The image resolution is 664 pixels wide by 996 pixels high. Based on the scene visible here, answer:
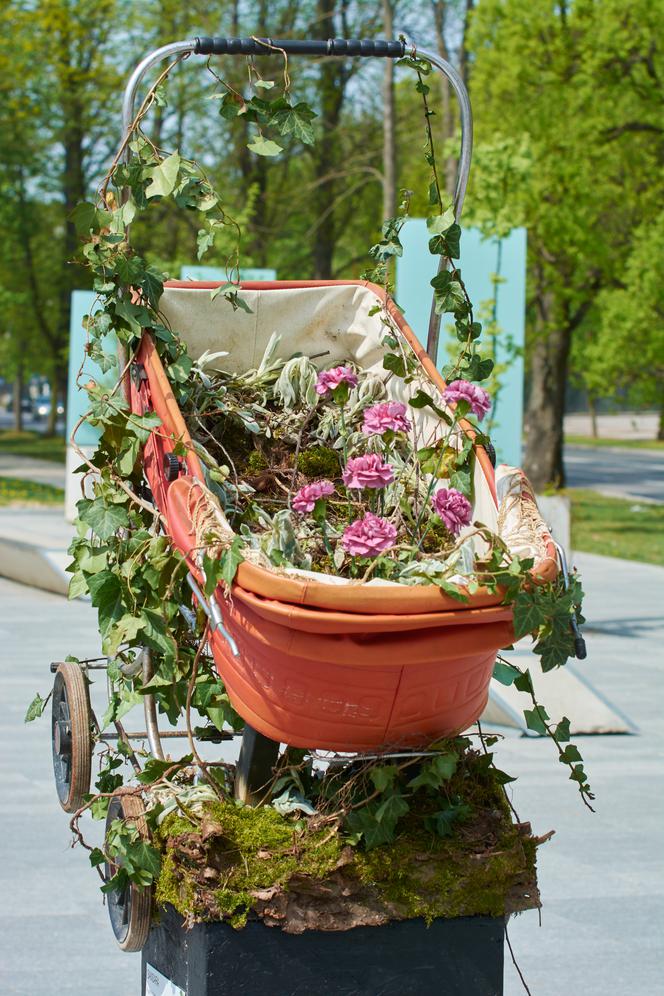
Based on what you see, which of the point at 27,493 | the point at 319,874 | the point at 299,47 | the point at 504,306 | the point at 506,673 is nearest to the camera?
the point at 319,874

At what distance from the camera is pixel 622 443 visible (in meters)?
53.8

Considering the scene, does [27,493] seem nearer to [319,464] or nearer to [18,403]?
[319,464]

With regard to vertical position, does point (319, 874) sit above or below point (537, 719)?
below

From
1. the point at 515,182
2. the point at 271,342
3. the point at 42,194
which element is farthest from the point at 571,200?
the point at 42,194

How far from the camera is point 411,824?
127 inches

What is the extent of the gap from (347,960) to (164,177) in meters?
1.93

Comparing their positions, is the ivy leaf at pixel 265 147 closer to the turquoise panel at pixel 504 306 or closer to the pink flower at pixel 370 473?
the pink flower at pixel 370 473

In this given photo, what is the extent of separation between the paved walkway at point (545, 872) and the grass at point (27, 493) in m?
13.7

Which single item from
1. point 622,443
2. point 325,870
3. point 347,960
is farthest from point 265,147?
point 622,443

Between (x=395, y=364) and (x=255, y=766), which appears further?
(x=395, y=364)

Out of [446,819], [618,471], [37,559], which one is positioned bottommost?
[618,471]

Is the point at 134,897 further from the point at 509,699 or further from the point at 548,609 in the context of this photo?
the point at 509,699

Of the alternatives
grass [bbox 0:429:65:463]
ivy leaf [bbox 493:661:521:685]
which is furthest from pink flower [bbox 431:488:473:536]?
grass [bbox 0:429:65:463]

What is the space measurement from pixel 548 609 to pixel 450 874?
64 centimetres
